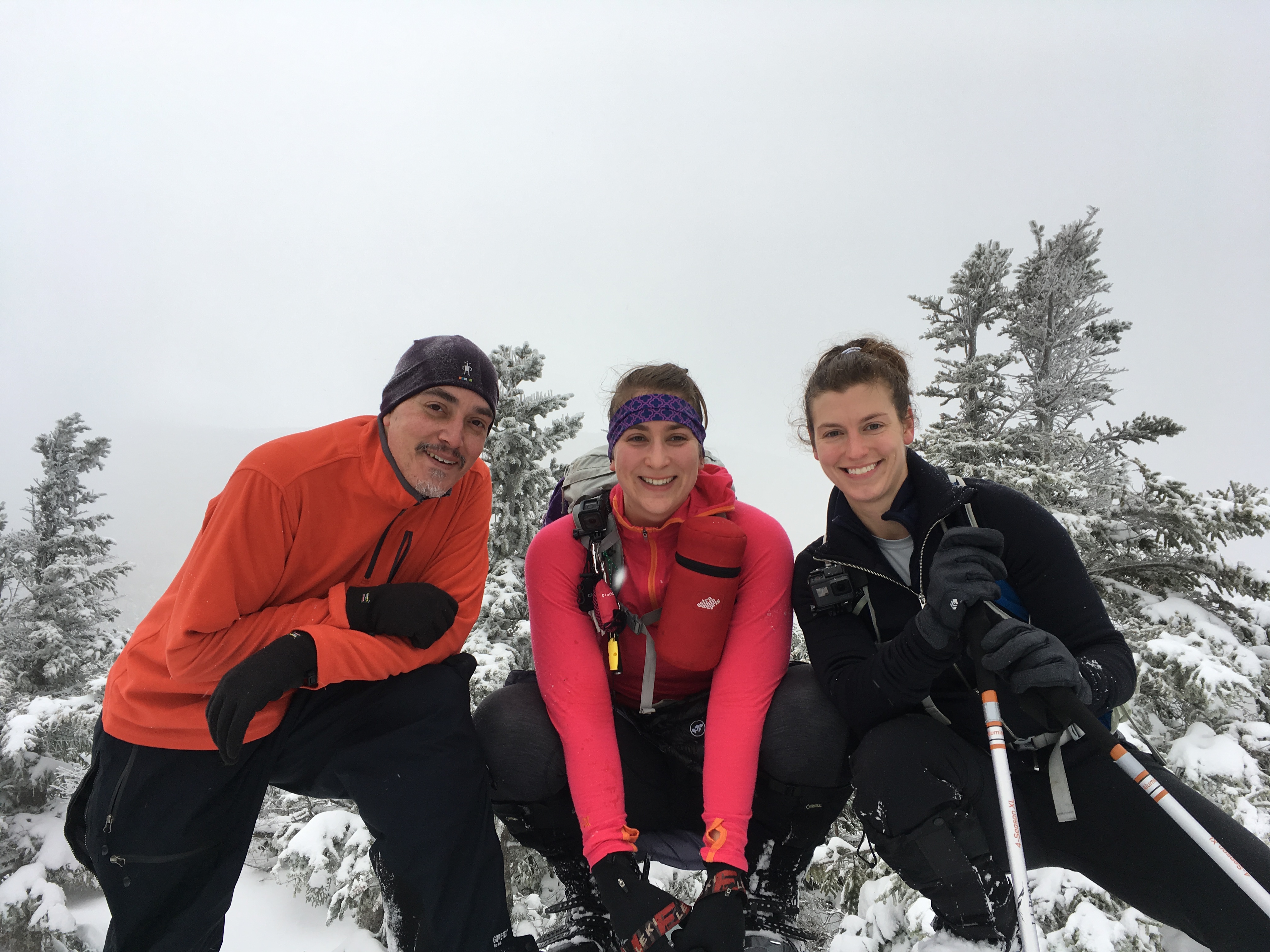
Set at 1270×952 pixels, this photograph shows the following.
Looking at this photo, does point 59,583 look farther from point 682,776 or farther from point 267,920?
point 682,776

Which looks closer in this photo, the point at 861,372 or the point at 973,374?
the point at 861,372

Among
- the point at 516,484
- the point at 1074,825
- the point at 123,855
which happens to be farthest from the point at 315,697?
the point at 516,484

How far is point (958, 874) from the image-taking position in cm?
211

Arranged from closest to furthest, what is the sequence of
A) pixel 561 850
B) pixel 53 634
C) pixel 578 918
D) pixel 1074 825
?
1. pixel 1074 825
2. pixel 578 918
3. pixel 561 850
4. pixel 53 634

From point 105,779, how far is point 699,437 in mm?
2961

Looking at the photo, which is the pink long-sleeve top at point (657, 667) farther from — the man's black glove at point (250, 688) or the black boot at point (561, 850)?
the man's black glove at point (250, 688)

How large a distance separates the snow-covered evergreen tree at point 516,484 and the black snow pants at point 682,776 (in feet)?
21.9

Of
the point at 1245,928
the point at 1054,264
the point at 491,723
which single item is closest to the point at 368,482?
the point at 491,723

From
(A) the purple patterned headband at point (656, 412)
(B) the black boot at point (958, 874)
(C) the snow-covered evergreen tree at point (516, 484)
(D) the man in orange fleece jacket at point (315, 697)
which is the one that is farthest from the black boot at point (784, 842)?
(C) the snow-covered evergreen tree at point (516, 484)

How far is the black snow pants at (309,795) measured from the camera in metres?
2.42

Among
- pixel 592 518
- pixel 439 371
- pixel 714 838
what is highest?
pixel 439 371

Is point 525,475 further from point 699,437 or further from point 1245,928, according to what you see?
point 1245,928

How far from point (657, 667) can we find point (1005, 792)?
1412mm

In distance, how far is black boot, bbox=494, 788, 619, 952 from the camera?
8.37ft
